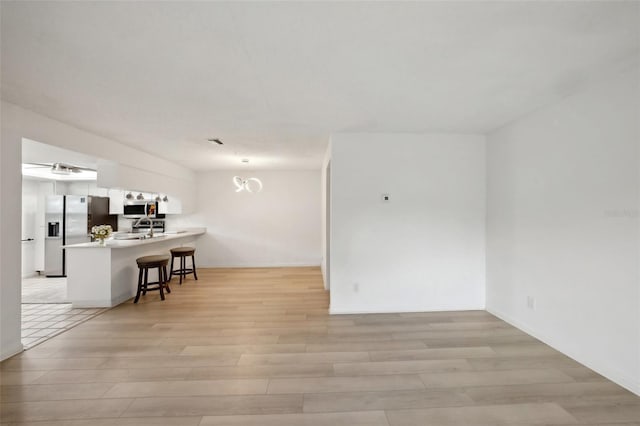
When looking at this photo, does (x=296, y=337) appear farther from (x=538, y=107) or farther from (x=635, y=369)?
(x=538, y=107)

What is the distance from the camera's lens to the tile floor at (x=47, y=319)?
3.21m

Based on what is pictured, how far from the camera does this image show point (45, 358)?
8.93 ft

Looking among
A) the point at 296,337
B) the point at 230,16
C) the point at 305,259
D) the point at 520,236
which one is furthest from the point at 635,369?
the point at 305,259

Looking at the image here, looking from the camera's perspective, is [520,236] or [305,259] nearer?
[520,236]

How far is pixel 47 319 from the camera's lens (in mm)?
3736

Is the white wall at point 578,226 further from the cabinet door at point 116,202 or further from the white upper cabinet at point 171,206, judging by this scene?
the cabinet door at point 116,202

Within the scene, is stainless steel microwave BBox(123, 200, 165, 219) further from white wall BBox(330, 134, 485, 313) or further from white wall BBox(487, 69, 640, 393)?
white wall BBox(487, 69, 640, 393)

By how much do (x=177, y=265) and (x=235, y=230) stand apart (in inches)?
61.9

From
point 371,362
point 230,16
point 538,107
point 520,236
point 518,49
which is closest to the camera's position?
point 230,16

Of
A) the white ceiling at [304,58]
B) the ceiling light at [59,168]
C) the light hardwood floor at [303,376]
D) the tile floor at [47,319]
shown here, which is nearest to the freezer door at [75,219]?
the ceiling light at [59,168]

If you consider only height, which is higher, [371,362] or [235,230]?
[235,230]

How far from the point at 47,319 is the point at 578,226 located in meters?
6.31

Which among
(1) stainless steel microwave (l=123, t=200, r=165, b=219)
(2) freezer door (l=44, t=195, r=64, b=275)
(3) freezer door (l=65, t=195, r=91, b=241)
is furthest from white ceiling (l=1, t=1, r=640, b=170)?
(2) freezer door (l=44, t=195, r=64, b=275)

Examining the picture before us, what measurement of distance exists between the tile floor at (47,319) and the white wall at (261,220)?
3.26m
